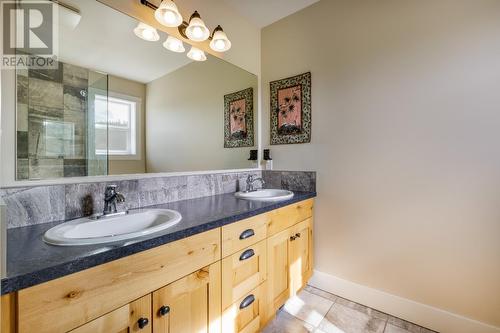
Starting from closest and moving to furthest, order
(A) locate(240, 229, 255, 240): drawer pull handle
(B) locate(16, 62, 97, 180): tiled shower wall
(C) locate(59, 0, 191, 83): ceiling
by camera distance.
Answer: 1. (B) locate(16, 62, 97, 180): tiled shower wall
2. (C) locate(59, 0, 191, 83): ceiling
3. (A) locate(240, 229, 255, 240): drawer pull handle

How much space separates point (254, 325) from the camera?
1279 millimetres

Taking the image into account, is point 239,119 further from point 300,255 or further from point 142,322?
point 142,322

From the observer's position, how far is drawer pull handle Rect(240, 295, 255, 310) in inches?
47.1

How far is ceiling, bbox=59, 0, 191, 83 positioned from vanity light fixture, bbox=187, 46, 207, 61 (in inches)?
8.5

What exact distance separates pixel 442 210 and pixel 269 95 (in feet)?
5.40

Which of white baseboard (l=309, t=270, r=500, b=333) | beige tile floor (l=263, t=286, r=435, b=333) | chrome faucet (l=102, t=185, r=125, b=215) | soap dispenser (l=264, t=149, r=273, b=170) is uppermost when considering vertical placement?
soap dispenser (l=264, t=149, r=273, b=170)

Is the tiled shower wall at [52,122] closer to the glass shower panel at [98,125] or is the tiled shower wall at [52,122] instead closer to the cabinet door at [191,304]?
the glass shower panel at [98,125]

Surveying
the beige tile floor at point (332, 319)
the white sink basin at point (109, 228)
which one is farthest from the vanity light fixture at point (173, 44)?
the beige tile floor at point (332, 319)

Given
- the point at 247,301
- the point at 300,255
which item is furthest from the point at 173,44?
the point at 300,255

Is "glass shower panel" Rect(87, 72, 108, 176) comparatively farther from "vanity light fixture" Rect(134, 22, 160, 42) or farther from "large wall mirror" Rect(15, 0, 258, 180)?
"vanity light fixture" Rect(134, 22, 160, 42)

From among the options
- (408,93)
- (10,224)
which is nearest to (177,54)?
(10,224)

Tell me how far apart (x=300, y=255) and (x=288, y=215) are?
1.31ft

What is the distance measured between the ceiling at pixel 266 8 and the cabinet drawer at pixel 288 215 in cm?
171

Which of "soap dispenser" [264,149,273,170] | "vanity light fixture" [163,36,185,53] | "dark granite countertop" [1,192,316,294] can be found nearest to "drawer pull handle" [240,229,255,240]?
"dark granite countertop" [1,192,316,294]
